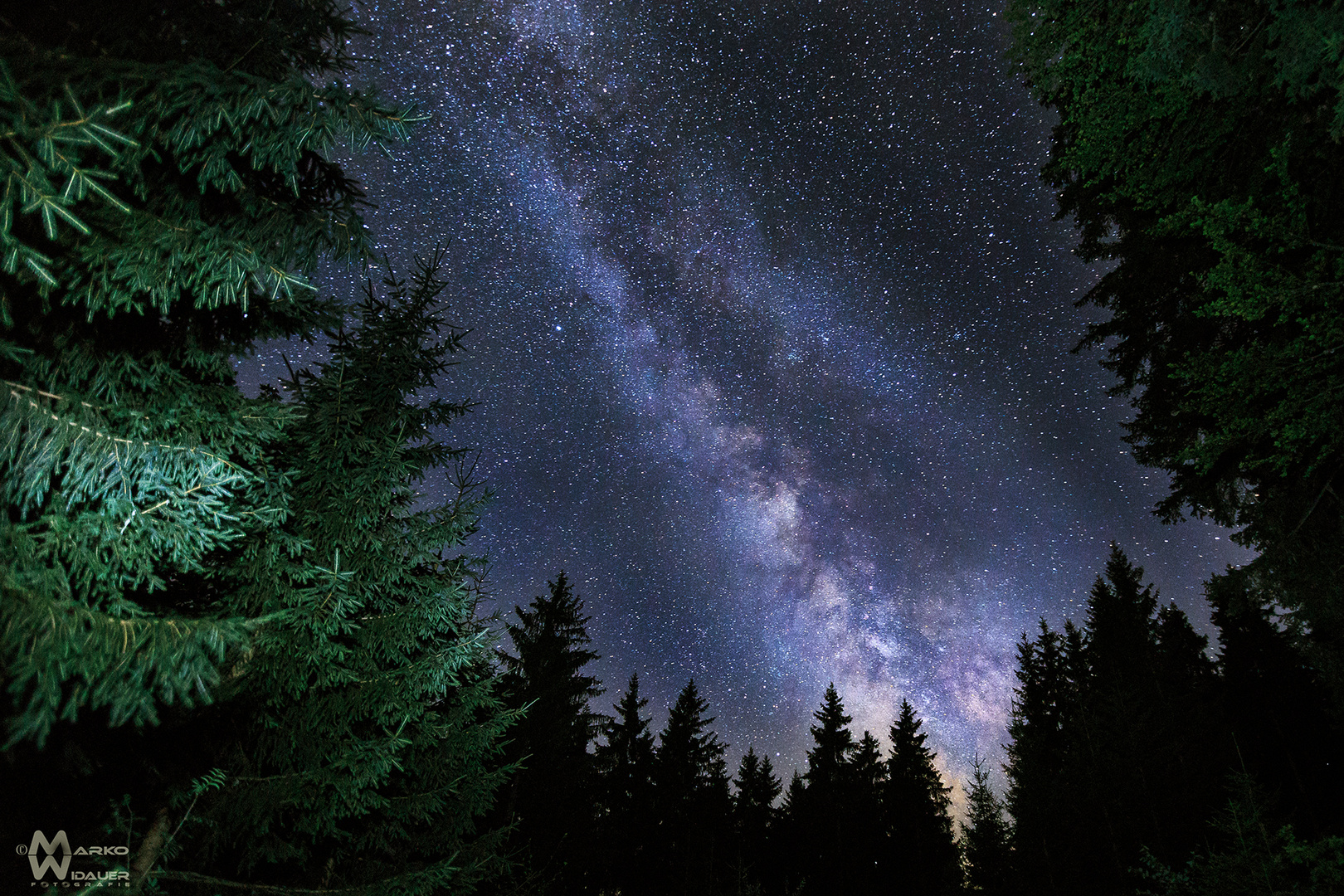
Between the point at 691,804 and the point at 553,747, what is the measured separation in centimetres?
1643

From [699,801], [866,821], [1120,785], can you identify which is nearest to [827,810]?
[866,821]

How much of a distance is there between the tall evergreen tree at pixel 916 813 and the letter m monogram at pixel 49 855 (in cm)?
3240

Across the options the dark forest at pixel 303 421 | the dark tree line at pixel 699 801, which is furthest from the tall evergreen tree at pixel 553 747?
the dark forest at pixel 303 421

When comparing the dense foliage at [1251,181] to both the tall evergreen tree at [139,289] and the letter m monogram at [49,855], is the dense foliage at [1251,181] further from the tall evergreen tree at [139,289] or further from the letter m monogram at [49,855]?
the letter m monogram at [49,855]

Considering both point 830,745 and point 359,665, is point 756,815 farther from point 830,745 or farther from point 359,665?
point 359,665

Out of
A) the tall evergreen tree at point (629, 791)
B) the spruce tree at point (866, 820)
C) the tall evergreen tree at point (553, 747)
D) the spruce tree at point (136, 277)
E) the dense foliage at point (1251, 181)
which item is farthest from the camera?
the spruce tree at point (866, 820)

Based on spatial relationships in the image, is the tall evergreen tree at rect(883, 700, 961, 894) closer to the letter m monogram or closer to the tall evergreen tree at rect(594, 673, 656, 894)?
the tall evergreen tree at rect(594, 673, 656, 894)

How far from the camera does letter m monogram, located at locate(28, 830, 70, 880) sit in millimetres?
3717

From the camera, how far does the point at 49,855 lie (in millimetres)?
3775

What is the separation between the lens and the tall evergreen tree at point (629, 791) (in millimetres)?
24125

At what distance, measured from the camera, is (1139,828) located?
15570mm

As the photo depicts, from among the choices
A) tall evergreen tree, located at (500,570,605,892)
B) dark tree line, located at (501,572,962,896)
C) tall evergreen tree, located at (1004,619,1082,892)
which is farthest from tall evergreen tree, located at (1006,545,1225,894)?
tall evergreen tree, located at (500,570,605,892)

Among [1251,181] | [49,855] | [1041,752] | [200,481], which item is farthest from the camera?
[1041,752]

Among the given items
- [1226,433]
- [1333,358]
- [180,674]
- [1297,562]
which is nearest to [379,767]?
[180,674]
